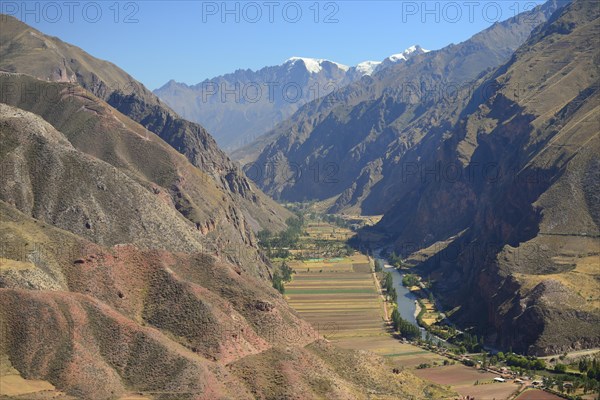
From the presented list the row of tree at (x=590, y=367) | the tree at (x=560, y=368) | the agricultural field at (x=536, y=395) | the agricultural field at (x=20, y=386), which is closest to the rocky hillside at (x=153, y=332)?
the agricultural field at (x=20, y=386)

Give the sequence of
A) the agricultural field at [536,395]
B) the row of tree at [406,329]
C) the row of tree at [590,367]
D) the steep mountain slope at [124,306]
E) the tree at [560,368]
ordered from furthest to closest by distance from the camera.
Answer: the row of tree at [406,329] < the tree at [560,368] < the row of tree at [590,367] < the agricultural field at [536,395] < the steep mountain slope at [124,306]

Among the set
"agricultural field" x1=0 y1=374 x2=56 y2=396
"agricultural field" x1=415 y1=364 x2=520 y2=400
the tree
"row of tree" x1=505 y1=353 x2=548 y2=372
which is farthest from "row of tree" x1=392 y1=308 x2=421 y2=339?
"agricultural field" x1=0 y1=374 x2=56 y2=396

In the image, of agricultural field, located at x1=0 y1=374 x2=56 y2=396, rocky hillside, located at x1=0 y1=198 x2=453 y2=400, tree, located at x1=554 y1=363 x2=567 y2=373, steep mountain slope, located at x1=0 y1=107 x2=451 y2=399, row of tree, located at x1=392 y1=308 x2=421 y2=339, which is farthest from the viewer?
row of tree, located at x1=392 y1=308 x2=421 y2=339

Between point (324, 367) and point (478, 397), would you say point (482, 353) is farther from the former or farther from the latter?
point (324, 367)

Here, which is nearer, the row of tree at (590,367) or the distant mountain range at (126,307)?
the distant mountain range at (126,307)

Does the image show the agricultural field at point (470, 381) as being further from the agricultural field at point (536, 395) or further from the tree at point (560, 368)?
the tree at point (560, 368)

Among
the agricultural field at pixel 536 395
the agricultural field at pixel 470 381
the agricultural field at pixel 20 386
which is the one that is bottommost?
the agricultural field at pixel 536 395

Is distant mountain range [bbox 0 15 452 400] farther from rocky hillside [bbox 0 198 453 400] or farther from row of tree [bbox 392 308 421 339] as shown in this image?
row of tree [bbox 392 308 421 339]
